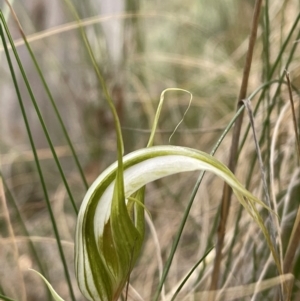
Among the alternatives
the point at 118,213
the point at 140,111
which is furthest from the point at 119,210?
the point at 140,111

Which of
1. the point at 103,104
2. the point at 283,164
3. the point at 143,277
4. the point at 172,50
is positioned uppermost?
the point at 172,50

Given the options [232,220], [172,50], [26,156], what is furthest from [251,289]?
[172,50]

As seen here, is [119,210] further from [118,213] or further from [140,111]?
[140,111]

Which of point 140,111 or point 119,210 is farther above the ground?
point 140,111

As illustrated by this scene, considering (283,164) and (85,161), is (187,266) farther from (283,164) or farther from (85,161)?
(85,161)

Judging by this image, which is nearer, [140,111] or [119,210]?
[119,210]

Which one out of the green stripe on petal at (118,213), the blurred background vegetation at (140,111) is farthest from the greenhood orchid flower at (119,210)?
the blurred background vegetation at (140,111)
